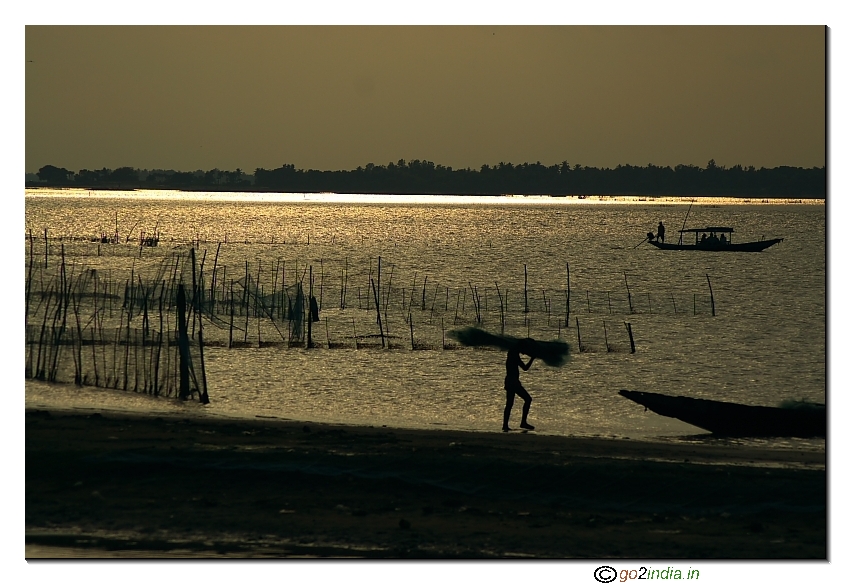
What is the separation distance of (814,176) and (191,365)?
10.8m

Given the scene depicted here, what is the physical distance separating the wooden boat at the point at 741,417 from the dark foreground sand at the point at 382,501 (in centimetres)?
442

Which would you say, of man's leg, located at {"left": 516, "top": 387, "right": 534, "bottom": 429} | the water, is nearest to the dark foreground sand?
the water

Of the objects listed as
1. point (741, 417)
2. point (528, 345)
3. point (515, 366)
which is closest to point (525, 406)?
point (515, 366)

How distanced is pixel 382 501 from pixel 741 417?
1003cm

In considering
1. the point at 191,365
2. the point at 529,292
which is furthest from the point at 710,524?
the point at 529,292

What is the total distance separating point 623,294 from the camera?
67.1 meters

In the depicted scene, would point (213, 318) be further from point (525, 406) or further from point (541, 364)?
point (525, 406)

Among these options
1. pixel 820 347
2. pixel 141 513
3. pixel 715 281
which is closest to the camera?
pixel 141 513

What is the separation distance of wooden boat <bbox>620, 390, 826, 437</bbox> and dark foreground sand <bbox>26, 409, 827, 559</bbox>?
14.5 ft

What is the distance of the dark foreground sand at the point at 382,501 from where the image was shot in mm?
9070

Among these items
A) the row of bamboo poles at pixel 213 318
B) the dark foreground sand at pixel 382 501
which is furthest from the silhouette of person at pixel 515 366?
the row of bamboo poles at pixel 213 318

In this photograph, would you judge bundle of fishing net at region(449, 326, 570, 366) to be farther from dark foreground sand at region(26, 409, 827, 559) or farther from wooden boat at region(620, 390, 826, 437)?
dark foreground sand at region(26, 409, 827, 559)

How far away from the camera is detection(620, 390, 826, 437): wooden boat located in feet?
59.2

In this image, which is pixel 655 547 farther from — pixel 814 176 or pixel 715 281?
pixel 715 281
